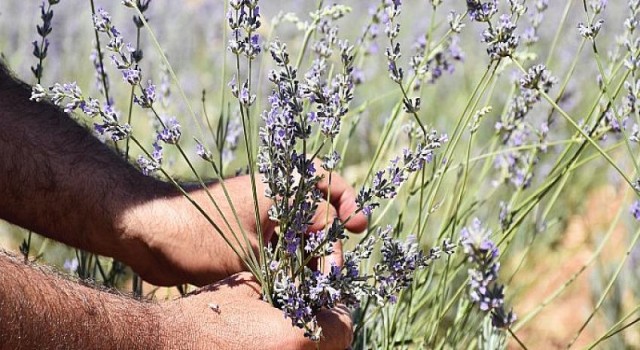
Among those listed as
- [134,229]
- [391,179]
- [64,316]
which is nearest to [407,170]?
[391,179]

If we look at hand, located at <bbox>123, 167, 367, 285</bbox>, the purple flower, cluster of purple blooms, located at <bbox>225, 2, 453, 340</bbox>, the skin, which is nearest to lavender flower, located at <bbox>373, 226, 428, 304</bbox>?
cluster of purple blooms, located at <bbox>225, 2, 453, 340</bbox>

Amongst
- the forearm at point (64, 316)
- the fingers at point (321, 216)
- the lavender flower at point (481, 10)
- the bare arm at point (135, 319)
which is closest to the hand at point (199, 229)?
the fingers at point (321, 216)

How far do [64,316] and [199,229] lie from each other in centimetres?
50

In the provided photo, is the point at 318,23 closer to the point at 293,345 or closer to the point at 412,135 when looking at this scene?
→ the point at 412,135

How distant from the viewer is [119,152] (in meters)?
2.01

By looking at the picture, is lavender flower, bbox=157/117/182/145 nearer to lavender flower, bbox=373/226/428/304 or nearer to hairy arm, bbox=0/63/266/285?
lavender flower, bbox=373/226/428/304

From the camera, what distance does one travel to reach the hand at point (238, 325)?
1438 millimetres

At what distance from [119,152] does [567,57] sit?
334 cm

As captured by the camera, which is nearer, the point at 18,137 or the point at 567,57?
the point at 18,137

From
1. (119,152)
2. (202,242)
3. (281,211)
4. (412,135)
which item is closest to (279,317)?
(281,211)

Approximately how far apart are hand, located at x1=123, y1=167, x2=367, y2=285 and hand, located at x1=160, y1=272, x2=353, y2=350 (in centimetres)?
28

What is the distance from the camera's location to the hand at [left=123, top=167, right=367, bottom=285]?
5.86ft

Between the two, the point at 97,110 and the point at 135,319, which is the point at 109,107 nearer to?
the point at 97,110

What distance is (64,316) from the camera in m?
1.34
